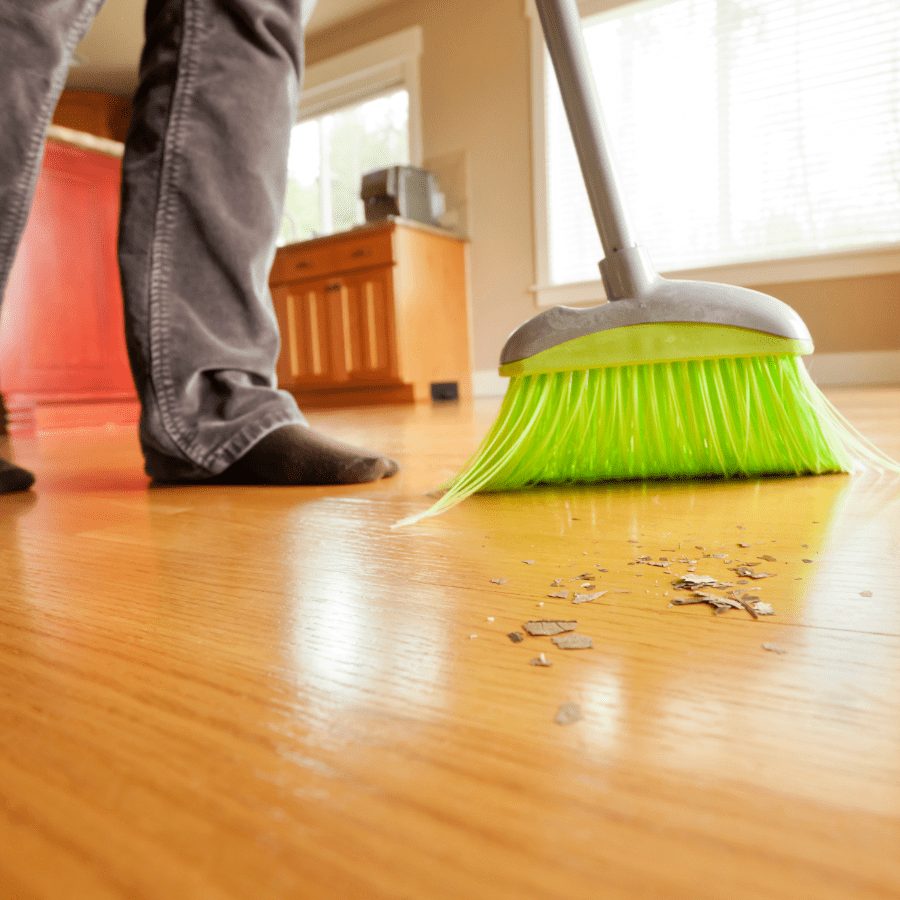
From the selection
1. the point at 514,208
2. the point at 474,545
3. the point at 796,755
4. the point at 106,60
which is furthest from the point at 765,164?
the point at 106,60

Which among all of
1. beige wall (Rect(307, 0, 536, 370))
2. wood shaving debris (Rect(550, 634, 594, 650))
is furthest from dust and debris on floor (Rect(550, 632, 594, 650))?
beige wall (Rect(307, 0, 536, 370))

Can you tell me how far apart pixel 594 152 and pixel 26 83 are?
0.51m

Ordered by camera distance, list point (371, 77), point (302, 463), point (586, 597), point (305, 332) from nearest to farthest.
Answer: point (586, 597), point (302, 463), point (305, 332), point (371, 77)

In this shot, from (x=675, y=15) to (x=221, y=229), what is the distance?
3.03m

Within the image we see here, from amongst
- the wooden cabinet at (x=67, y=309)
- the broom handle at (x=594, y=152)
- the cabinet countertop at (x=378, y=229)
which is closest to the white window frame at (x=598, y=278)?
the cabinet countertop at (x=378, y=229)

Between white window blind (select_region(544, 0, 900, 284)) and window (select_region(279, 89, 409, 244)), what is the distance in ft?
3.31

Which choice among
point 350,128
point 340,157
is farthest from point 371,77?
point 340,157

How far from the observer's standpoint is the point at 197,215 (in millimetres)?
731


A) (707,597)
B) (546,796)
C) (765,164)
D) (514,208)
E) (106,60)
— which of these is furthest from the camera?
(106,60)

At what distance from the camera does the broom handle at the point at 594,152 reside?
61 centimetres

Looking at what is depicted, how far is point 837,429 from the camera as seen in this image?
1.96 feet

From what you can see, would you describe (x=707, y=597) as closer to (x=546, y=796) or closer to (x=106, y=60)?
(x=546, y=796)

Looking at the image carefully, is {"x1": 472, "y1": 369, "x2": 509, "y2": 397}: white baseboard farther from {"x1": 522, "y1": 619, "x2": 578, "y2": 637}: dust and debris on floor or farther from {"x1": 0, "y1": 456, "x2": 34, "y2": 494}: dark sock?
{"x1": 522, "y1": 619, "x2": 578, "y2": 637}: dust and debris on floor

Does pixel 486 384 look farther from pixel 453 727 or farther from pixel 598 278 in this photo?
pixel 453 727
